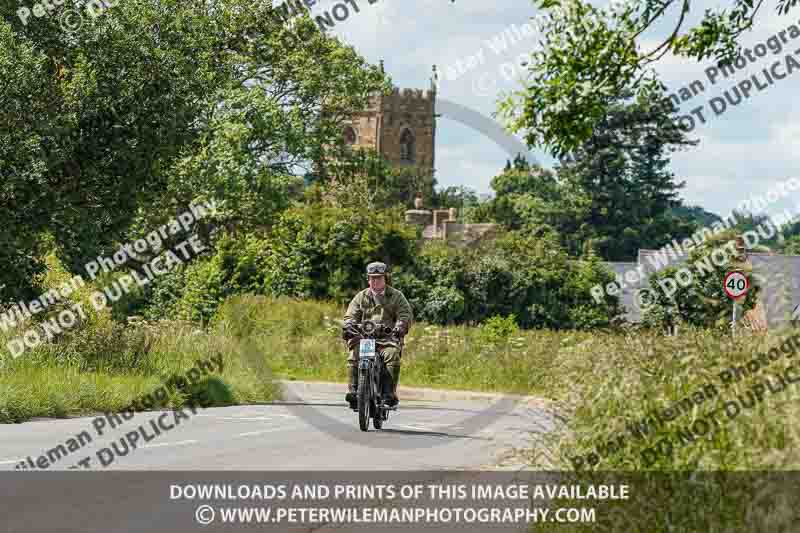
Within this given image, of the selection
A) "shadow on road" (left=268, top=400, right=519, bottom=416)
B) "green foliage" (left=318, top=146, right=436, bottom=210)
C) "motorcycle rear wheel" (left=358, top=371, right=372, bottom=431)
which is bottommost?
"shadow on road" (left=268, top=400, right=519, bottom=416)

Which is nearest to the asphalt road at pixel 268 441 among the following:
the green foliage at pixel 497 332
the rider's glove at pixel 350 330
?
the rider's glove at pixel 350 330

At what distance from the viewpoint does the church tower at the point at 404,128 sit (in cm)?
13550

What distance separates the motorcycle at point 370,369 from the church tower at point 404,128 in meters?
119

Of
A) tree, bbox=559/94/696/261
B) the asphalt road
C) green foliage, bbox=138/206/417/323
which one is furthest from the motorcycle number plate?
tree, bbox=559/94/696/261

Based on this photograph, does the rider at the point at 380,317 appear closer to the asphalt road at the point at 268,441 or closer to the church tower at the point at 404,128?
the asphalt road at the point at 268,441

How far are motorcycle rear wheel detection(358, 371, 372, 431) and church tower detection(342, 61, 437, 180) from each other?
119 meters

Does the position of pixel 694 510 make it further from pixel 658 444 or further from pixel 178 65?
pixel 178 65

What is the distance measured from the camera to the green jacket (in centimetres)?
1525

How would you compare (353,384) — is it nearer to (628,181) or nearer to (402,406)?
(402,406)

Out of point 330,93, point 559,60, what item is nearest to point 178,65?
point 559,60

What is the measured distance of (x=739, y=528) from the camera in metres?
6.24

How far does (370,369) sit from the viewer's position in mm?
14898

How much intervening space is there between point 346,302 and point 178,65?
22.5 meters

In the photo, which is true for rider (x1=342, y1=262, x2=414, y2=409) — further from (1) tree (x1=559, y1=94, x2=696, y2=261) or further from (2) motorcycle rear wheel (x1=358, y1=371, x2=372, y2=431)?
(1) tree (x1=559, y1=94, x2=696, y2=261)
